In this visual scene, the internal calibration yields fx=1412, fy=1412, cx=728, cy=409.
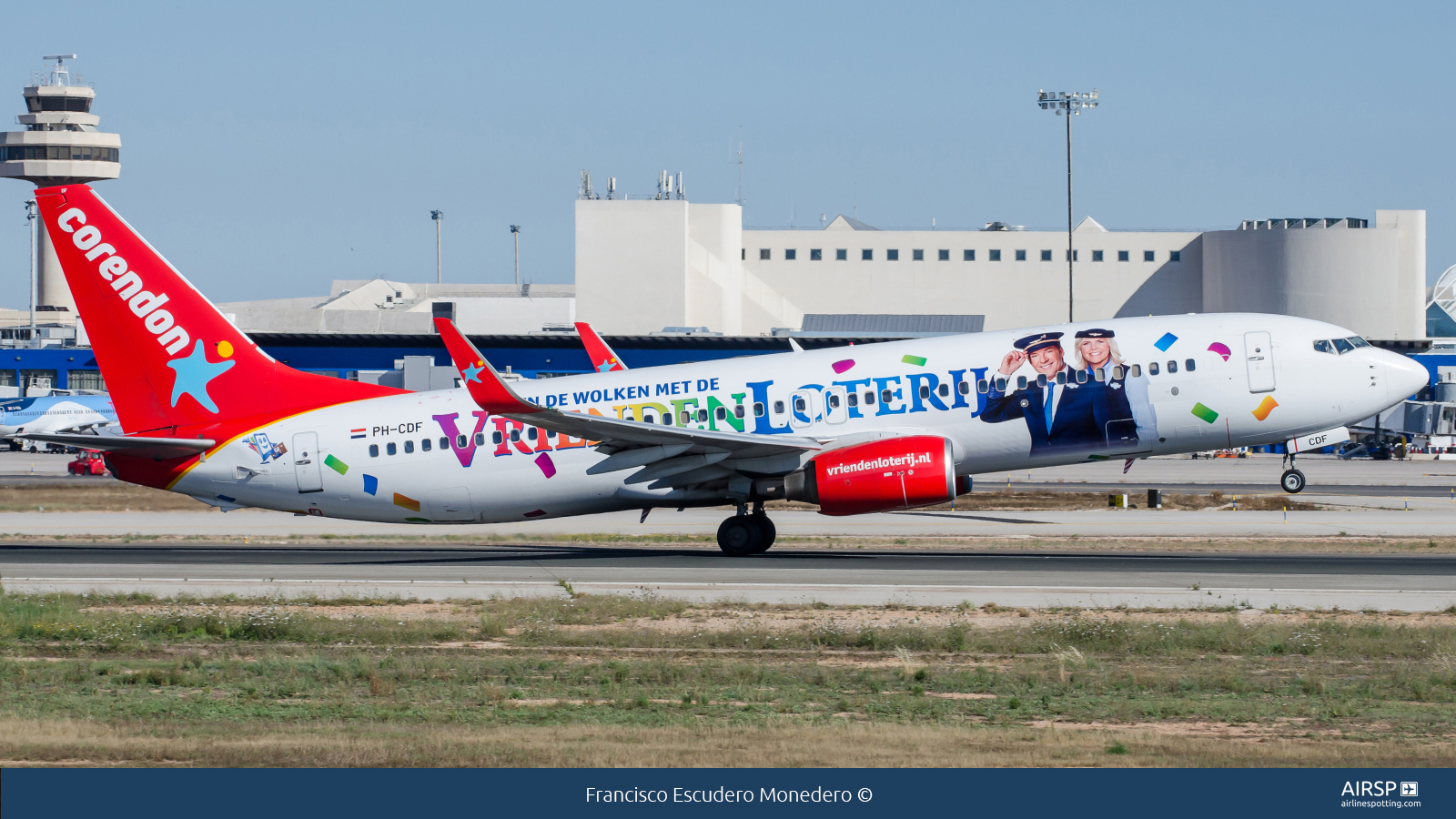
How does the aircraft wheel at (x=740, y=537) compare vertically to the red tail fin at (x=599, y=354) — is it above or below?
below

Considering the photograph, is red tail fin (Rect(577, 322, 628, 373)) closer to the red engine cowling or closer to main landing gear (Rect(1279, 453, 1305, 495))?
the red engine cowling

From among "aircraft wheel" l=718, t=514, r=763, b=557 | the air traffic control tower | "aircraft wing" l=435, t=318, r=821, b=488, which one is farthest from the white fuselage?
the air traffic control tower

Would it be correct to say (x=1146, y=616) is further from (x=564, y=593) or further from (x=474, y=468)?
(x=474, y=468)

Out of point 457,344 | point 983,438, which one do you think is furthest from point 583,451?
point 983,438

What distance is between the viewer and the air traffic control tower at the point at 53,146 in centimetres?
19562

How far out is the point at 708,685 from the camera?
54.4 ft

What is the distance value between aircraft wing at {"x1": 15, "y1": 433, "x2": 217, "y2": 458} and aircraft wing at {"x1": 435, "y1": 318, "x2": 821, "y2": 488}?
6157mm

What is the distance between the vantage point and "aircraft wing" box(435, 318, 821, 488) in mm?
28938

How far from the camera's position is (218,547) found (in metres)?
35.5

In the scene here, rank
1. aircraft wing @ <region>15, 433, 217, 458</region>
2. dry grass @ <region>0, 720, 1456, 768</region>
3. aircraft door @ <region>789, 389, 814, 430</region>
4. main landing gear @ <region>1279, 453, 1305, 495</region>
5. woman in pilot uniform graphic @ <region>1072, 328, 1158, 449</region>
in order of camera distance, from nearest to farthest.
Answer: dry grass @ <region>0, 720, 1456, 768</region> < aircraft wing @ <region>15, 433, 217, 458</region> < woman in pilot uniform graphic @ <region>1072, 328, 1158, 449</region> < aircraft door @ <region>789, 389, 814, 430</region> < main landing gear @ <region>1279, 453, 1305, 495</region>

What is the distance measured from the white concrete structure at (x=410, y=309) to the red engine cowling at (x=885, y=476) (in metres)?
88.1

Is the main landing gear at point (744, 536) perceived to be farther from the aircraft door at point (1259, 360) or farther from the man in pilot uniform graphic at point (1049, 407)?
the aircraft door at point (1259, 360)

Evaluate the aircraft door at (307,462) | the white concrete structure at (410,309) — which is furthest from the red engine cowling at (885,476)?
the white concrete structure at (410,309)

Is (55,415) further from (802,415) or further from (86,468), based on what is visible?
(802,415)
